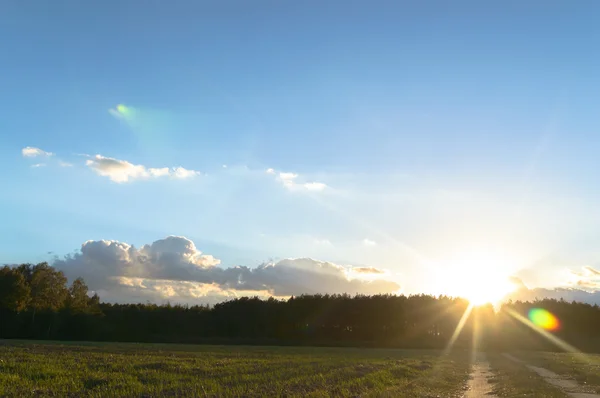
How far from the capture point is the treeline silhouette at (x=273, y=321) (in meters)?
107

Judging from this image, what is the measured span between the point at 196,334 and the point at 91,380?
93.8m

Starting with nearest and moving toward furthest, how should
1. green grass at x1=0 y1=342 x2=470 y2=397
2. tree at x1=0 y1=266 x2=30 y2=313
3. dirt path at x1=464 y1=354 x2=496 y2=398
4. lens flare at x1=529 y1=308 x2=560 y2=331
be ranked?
green grass at x1=0 y1=342 x2=470 y2=397, dirt path at x1=464 y1=354 x2=496 y2=398, tree at x1=0 y1=266 x2=30 y2=313, lens flare at x1=529 y1=308 x2=560 y2=331

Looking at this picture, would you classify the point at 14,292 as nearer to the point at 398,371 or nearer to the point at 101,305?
the point at 101,305

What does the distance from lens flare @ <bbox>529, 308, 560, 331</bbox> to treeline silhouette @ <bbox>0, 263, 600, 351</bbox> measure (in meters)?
1.55

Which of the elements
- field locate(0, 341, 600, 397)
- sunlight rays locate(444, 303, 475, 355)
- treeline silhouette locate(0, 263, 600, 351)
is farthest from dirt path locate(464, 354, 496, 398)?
sunlight rays locate(444, 303, 475, 355)

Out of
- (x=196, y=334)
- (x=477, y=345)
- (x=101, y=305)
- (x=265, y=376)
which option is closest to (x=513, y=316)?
(x=477, y=345)

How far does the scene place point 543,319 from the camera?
488ft

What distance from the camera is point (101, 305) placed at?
12781cm

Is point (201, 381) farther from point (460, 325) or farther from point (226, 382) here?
point (460, 325)

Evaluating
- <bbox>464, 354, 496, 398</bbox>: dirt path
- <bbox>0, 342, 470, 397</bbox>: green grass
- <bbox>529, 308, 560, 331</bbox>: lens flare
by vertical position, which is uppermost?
<bbox>529, 308, 560, 331</bbox>: lens flare

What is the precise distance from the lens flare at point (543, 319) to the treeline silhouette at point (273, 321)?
61.2 inches

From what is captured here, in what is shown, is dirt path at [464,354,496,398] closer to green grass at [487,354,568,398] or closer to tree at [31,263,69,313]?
green grass at [487,354,568,398]

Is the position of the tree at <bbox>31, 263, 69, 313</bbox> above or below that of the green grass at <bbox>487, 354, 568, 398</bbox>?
above

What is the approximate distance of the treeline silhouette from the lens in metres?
107
